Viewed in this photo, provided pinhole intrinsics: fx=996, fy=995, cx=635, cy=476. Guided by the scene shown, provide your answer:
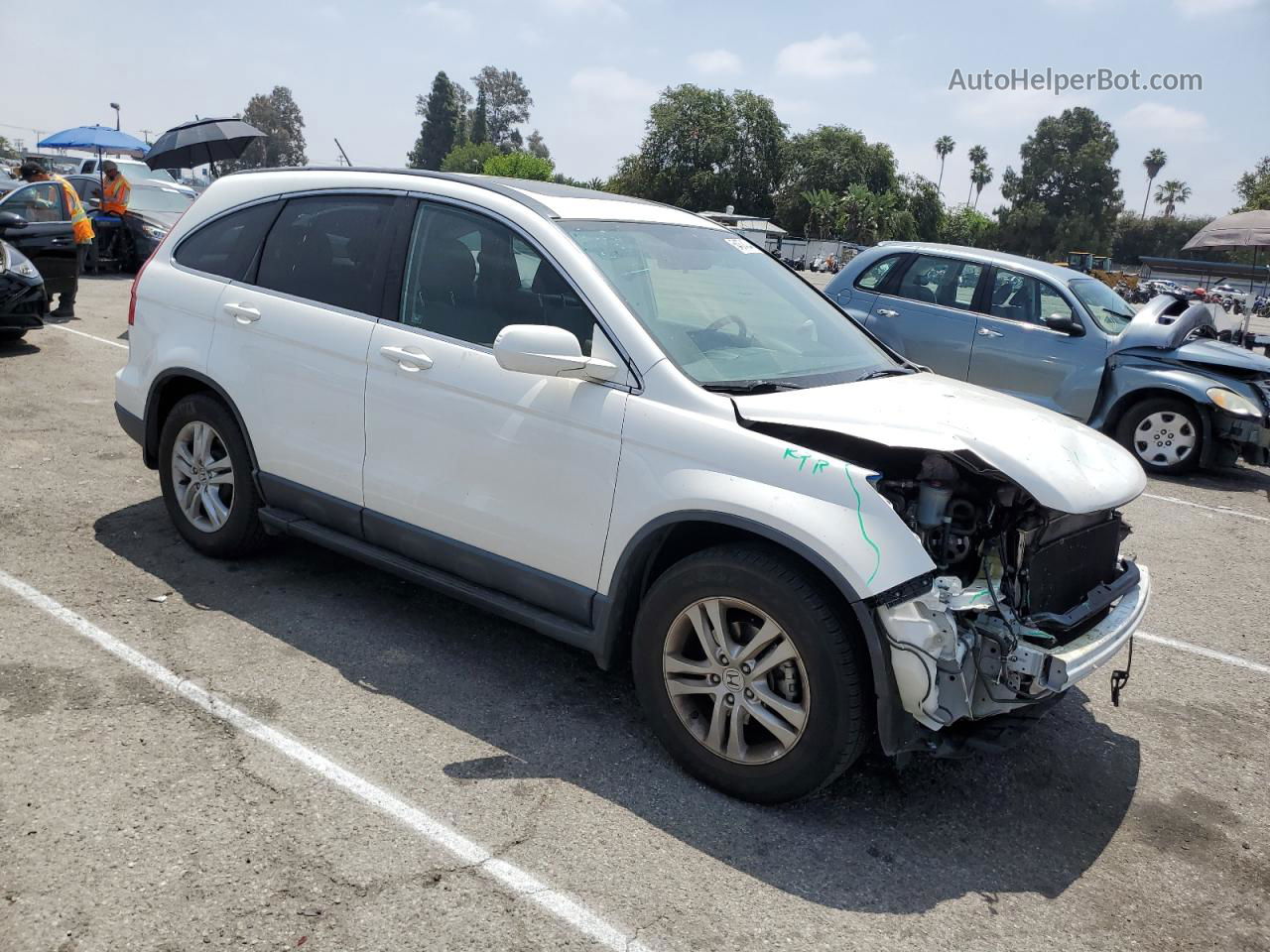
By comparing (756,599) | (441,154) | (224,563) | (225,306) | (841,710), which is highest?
(441,154)

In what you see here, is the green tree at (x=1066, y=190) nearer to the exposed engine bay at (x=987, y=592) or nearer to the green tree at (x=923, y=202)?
the green tree at (x=923, y=202)

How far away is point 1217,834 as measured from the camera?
133 inches

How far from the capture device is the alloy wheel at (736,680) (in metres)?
3.11

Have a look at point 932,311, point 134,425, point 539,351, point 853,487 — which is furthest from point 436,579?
point 932,311

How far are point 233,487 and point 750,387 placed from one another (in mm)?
2659

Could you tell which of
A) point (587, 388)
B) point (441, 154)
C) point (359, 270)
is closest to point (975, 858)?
point (587, 388)

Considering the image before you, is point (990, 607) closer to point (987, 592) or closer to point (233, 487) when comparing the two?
point (987, 592)

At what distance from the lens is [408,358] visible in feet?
12.9

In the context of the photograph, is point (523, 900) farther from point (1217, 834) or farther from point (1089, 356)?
point (1089, 356)

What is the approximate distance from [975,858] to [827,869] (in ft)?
1.69

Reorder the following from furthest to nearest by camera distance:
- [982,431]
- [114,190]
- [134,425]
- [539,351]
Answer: [114,190] < [134,425] < [539,351] < [982,431]

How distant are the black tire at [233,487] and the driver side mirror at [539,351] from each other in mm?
1863

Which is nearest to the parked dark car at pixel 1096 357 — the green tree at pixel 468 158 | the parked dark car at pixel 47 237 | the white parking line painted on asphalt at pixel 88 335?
the white parking line painted on asphalt at pixel 88 335

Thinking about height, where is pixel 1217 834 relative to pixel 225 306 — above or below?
below
